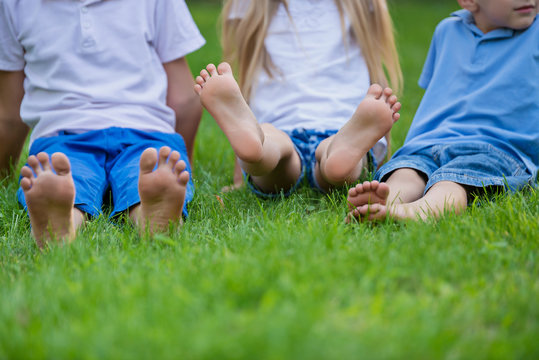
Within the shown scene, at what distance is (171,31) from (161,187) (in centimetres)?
104

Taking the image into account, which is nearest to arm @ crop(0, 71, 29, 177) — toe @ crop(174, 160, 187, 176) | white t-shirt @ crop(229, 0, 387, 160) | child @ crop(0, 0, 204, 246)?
child @ crop(0, 0, 204, 246)

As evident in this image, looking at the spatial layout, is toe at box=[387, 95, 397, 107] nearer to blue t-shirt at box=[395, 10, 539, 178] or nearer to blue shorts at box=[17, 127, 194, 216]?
blue t-shirt at box=[395, 10, 539, 178]

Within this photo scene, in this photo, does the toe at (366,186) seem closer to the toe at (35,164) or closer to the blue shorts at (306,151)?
the blue shorts at (306,151)

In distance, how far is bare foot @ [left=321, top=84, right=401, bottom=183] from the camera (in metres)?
1.94

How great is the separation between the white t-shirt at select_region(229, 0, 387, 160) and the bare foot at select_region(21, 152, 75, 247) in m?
1.08

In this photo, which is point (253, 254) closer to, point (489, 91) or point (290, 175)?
point (290, 175)

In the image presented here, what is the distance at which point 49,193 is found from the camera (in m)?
1.63

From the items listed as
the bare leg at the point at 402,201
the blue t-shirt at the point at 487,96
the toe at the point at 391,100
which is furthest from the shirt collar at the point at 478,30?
the bare leg at the point at 402,201

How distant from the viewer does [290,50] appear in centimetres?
264

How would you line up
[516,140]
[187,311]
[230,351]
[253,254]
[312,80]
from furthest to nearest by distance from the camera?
[312,80] < [516,140] < [253,254] < [187,311] < [230,351]

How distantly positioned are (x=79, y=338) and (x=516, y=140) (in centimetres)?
171

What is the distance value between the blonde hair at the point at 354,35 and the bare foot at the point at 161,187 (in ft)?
3.38

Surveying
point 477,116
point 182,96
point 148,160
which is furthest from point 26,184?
point 477,116

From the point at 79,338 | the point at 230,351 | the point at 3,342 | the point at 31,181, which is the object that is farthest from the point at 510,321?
the point at 31,181
